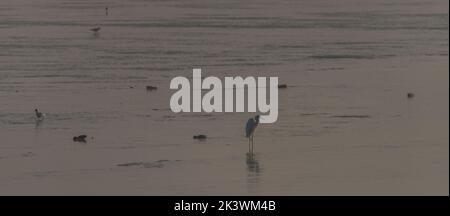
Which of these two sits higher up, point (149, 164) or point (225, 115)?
point (225, 115)

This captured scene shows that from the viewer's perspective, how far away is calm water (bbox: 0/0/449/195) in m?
18.4

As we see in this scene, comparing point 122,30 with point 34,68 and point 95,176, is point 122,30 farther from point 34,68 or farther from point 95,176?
point 95,176

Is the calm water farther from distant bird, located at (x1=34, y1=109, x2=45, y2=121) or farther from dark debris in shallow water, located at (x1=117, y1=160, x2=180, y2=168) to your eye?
distant bird, located at (x1=34, y1=109, x2=45, y2=121)

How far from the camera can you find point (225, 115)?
82.1 ft

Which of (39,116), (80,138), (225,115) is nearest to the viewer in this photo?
(80,138)

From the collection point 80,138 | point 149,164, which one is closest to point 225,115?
point 80,138

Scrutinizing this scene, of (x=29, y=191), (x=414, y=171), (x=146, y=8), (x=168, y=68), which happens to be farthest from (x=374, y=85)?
(x=146, y=8)

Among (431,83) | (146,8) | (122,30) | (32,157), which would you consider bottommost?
(32,157)

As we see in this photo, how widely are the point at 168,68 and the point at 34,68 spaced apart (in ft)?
11.8

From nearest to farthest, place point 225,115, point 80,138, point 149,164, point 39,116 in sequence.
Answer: point 149,164 < point 80,138 < point 39,116 < point 225,115

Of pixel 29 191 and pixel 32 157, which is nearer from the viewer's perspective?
pixel 29 191

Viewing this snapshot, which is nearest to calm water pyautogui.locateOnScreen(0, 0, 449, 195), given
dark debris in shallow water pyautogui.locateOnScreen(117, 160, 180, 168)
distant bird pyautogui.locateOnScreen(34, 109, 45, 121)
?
dark debris in shallow water pyautogui.locateOnScreen(117, 160, 180, 168)

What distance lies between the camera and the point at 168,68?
3438 centimetres

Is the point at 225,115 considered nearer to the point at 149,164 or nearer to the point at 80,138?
the point at 80,138
